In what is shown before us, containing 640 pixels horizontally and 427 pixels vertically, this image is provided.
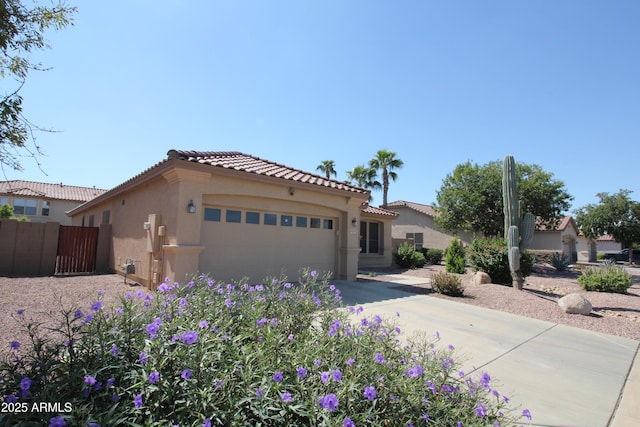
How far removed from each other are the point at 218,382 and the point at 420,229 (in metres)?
30.6

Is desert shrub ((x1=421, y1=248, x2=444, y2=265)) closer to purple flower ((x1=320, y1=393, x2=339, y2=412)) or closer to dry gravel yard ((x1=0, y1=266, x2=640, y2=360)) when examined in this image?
dry gravel yard ((x1=0, y1=266, x2=640, y2=360))

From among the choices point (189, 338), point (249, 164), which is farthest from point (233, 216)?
point (189, 338)

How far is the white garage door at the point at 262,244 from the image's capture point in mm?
9492

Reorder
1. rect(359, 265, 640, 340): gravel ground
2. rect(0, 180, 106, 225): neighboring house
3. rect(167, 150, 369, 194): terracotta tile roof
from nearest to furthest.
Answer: rect(359, 265, 640, 340): gravel ground < rect(167, 150, 369, 194): terracotta tile roof < rect(0, 180, 106, 225): neighboring house

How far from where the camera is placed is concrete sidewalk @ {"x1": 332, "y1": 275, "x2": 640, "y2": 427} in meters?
3.70

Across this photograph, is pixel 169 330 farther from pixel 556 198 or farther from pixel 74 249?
pixel 556 198

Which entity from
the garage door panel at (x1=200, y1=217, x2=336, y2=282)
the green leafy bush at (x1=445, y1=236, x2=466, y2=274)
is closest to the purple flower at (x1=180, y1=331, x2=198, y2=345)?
the garage door panel at (x1=200, y1=217, x2=336, y2=282)

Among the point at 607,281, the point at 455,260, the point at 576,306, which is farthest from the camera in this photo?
the point at 455,260

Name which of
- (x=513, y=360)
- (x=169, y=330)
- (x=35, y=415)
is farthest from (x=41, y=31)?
(x=513, y=360)

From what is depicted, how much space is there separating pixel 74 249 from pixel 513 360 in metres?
15.5

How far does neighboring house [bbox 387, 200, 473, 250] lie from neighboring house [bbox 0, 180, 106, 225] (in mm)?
32619

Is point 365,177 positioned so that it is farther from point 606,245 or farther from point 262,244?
point 606,245

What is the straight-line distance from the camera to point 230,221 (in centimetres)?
985

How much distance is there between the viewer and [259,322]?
9.99ft
